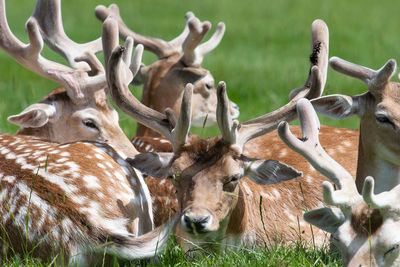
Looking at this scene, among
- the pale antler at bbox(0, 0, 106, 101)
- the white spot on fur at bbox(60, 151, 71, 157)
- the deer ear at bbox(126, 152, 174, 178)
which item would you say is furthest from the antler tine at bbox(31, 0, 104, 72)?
the deer ear at bbox(126, 152, 174, 178)

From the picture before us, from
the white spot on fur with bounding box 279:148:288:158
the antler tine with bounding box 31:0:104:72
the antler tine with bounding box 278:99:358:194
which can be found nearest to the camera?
the antler tine with bounding box 278:99:358:194

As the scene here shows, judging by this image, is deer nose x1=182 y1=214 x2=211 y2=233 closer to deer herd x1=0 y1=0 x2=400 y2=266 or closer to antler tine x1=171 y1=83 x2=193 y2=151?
deer herd x1=0 y1=0 x2=400 y2=266

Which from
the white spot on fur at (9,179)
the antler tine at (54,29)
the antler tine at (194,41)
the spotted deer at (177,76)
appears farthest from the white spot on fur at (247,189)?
the antler tine at (194,41)

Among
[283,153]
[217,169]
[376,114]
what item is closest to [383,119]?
[376,114]

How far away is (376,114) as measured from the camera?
170 inches

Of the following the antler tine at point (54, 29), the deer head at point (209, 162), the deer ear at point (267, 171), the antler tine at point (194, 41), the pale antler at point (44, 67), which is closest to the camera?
the deer head at point (209, 162)

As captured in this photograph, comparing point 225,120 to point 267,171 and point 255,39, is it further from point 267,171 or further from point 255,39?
point 255,39

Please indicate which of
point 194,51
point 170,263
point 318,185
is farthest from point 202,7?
point 170,263

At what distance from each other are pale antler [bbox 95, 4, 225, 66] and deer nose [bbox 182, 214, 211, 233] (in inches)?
120

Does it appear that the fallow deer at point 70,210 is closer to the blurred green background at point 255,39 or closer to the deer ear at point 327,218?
the deer ear at point 327,218

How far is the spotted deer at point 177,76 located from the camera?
6.61 metres

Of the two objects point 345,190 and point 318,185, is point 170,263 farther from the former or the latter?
point 318,185

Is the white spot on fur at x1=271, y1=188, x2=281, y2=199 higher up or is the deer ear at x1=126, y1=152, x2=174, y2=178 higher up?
the deer ear at x1=126, y1=152, x2=174, y2=178

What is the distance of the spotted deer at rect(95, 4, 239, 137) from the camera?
6.61 metres
